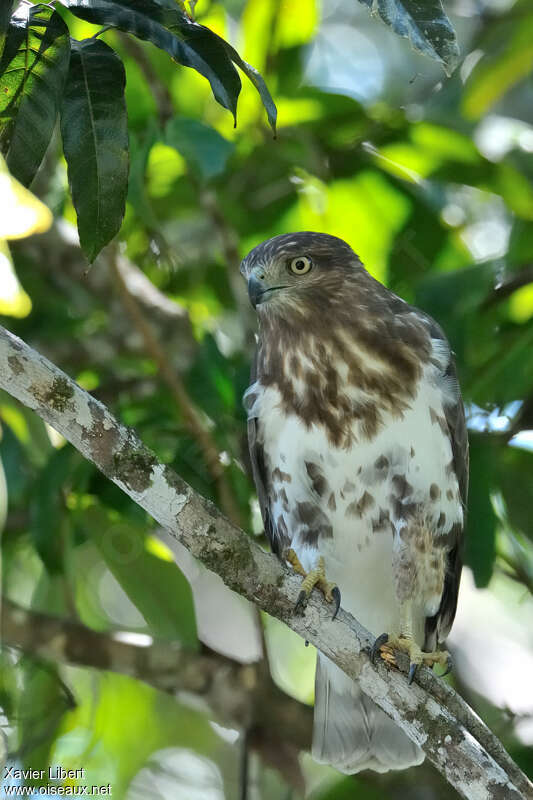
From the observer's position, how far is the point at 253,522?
4.46 meters

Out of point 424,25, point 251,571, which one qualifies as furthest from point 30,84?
point 251,571

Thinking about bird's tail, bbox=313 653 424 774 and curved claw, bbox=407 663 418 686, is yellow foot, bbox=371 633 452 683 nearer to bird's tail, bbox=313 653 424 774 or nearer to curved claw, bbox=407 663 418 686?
curved claw, bbox=407 663 418 686

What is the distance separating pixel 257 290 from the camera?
3.58m

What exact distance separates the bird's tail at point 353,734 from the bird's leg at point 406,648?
1.22 feet

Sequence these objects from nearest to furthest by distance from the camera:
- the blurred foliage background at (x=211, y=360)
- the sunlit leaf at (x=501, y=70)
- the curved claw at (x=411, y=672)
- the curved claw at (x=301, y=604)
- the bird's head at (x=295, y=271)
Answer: the curved claw at (x=301, y=604)
the curved claw at (x=411, y=672)
the bird's head at (x=295, y=271)
the blurred foliage background at (x=211, y=360)
the sunlit leaf at (x=501, y=70)

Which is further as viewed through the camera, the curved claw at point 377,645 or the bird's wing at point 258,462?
the bird's wing at point 258,462

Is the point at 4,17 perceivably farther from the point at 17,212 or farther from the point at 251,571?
the point at 251,571

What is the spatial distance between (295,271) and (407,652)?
1344 millimetres

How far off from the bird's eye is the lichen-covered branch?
4.26ft

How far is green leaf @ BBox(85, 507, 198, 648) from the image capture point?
3.66 m

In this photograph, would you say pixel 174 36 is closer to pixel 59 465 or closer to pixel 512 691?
pixel 59 465

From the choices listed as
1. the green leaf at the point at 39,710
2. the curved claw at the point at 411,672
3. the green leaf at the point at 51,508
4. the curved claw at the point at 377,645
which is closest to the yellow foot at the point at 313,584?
the curved claw at the point at 377,645

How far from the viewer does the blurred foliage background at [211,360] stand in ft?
12.6

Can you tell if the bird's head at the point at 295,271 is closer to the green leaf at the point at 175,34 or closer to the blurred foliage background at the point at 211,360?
the blurred foliage background at the point at 211,360
